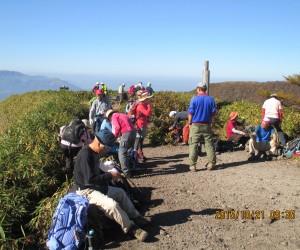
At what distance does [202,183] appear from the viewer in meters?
6.73

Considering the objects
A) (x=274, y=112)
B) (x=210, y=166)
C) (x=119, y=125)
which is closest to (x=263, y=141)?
(x=274, y=112)

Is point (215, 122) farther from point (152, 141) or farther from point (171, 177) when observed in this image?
point (171, 177)

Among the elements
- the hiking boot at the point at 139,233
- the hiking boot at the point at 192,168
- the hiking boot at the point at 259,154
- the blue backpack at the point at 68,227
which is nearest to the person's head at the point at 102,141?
the blue backpack at the point at 68,227

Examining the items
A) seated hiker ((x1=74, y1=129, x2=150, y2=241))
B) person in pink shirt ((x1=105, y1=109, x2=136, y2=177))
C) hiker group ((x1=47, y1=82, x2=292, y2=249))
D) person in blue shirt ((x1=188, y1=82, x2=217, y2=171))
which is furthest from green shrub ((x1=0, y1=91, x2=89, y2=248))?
person in blue shirt ((x1=188, y1=82, x2=217, y2=171))

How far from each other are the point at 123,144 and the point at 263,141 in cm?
384

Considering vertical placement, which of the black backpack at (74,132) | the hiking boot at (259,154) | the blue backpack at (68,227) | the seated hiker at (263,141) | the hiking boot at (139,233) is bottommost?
the hiking boot at (139,233)

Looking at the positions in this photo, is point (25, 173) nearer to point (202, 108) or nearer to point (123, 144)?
point (123, 144)

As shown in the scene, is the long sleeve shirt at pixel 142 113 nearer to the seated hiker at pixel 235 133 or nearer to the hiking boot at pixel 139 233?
the seated hiker at pixel 235 133

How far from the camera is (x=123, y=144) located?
21.9 ft

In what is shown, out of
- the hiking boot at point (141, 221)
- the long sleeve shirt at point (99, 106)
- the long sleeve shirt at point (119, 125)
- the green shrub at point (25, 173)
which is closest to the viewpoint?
the hiking boot at point (141, 221)

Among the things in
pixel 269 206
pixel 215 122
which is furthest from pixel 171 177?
pixel 215 122

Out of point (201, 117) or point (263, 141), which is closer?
point (201, 117)

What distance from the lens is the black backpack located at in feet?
19.1

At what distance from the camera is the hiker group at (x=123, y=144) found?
4461 mm
